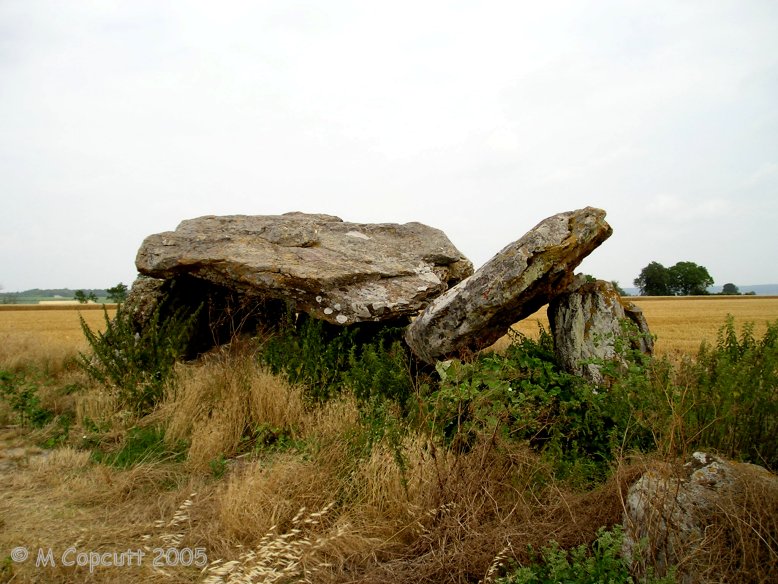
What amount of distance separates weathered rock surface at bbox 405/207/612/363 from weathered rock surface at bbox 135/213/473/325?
3.89 feet

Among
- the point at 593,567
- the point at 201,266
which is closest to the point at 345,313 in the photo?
the point at 201,266


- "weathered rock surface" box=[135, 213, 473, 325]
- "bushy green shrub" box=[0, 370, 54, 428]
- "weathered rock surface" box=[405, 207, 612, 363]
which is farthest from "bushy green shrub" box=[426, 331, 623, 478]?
"bushy green shrub" box=[0, 370, 54, 428]

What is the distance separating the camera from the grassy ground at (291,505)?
313cm

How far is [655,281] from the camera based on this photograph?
70625 mm

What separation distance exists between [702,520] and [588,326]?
3275 millimetres

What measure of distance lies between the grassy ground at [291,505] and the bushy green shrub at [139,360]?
31.3 inches

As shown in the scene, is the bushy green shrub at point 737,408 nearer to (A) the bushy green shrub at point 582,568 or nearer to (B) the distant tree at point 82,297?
(A) the bushy green shrub at point 582,568

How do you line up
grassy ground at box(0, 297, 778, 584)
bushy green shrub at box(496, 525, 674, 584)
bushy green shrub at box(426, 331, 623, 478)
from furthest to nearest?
bushy green shrub at box(426, 331, 623, 478)
grassy ground at box(0, 297, 778, 584)
bushy green shrub at box(496, 525, 674, 584)

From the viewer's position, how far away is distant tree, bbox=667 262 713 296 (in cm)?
6712

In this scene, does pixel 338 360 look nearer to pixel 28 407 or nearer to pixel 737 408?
pixel 28 407

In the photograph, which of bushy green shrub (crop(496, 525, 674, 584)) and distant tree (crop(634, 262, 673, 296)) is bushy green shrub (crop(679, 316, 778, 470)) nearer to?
bushy green shrub (crop(496, 525, 674, 584))

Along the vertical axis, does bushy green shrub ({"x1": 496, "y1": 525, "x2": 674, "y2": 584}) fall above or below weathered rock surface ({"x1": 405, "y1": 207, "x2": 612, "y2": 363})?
below


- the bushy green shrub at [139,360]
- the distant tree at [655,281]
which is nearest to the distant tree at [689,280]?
the distant tree at [655,281]

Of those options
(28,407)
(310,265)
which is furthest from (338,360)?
(28,407)
